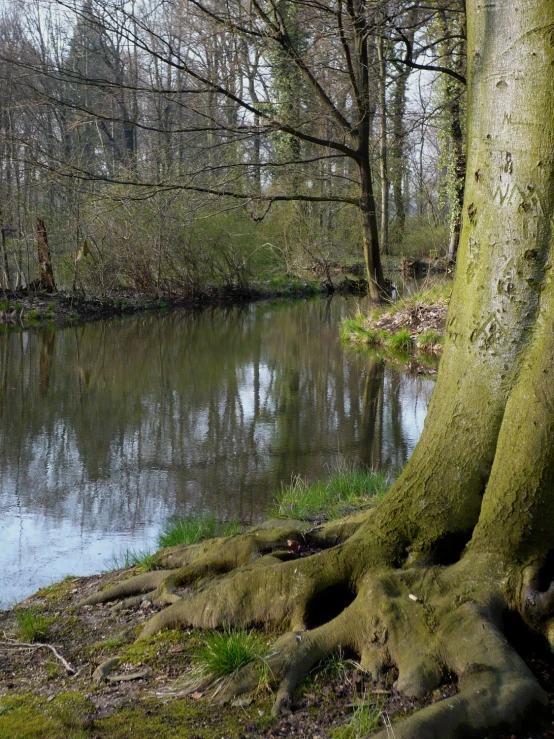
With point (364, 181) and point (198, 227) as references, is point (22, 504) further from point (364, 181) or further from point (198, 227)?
point (198, 227)

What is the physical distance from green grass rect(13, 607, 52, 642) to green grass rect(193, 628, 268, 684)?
1.18 metres

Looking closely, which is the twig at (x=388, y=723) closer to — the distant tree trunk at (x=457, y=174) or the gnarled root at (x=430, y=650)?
the gnarled root at (x=430, y=650)

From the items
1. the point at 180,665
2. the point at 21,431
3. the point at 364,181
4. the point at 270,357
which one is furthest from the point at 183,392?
the point at 180,665

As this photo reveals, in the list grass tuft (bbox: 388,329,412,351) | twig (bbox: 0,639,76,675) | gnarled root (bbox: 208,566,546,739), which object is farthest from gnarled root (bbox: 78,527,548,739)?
grass tuft (bbox: 388,329,412,351)

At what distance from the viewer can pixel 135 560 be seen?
5.62 metres

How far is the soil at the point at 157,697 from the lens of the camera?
2.77 metres

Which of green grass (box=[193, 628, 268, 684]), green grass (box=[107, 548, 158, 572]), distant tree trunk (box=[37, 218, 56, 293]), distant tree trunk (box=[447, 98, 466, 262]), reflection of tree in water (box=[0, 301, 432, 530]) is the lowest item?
reflection of tree in water (box=[0, 301, 432, 530])

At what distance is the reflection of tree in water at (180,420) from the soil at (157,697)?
11.2 ft

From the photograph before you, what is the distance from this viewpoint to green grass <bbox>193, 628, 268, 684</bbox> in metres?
3.09

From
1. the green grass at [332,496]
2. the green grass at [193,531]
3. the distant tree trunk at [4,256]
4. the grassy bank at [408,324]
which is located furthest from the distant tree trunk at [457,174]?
the green grass at [193,531]

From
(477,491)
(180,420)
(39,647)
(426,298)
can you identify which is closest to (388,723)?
(477,491)

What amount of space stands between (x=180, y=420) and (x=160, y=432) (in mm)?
730

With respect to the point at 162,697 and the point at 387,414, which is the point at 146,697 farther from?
the point at 387,414

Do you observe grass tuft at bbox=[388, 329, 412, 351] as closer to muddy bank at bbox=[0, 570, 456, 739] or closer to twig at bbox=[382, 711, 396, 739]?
muddy bank at bbox=[0, 570, 456, 739]
